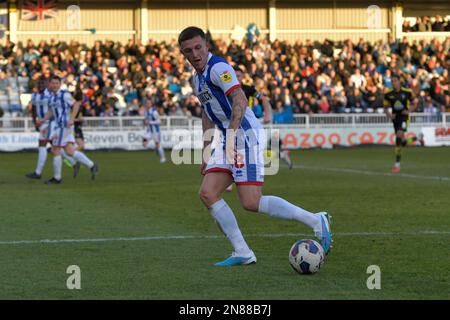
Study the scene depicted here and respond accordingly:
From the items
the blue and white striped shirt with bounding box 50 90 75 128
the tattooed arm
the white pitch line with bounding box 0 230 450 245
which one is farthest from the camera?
the blue and white striped shirt with bounding box 50 90 75 128

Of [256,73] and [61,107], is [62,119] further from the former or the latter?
[256,73]

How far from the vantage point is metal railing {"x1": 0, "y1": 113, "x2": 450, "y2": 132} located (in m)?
37.2

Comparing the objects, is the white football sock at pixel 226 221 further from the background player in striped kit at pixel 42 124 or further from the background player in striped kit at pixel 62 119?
the background player in striped kit at pixel 42 124

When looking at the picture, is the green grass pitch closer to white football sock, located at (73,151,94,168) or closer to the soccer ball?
the soccer ball

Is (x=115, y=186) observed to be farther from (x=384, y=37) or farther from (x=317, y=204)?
(x=384, y=37)

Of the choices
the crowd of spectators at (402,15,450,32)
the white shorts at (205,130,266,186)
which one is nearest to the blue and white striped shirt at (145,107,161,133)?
the crowd of spectators at (402,15,450,32)

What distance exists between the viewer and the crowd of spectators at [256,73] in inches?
1569

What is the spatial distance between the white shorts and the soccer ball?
30.0 inches

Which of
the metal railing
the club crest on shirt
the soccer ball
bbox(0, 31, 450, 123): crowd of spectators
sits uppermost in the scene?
bbox(0, 31, 450, 123): crowd of spectators

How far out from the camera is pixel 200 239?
37.4 ft

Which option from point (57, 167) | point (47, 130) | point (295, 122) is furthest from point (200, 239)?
point (295, 122)

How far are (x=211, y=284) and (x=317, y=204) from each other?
758 centimetres

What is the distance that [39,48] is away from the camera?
41.9 m

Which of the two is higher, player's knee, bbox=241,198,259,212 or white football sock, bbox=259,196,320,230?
player's knee, bbox=241,198,259,212
